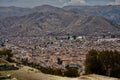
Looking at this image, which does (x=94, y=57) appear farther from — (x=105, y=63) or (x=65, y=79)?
(x=65, y=79)

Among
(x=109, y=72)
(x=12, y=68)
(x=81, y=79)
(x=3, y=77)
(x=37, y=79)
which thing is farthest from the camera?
(x=109, y=72)

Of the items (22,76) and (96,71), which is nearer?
(22,76)

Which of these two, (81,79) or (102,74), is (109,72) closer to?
(102,74)

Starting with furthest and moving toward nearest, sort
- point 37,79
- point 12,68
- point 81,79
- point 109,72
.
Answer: point 109,72 < point 12,68 < point 81,79 < point 37,79

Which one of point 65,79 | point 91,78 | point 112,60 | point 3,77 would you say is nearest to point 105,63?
point 112,60

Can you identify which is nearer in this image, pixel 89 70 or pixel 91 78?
pixel 91 78

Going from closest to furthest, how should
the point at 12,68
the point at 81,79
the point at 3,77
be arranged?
1. the point at 3,77
2. the point at 81,79
3. the point at 12,68

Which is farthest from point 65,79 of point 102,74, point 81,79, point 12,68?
point 102,74
